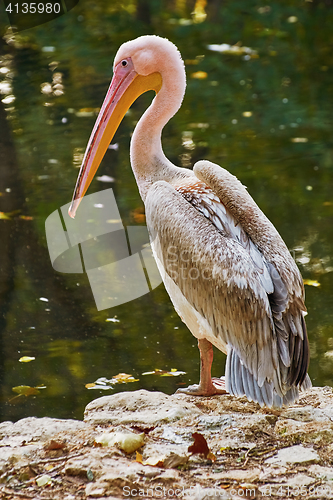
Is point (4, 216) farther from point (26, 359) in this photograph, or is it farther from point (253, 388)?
point (253, 388)

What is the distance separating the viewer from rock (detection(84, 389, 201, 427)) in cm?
311

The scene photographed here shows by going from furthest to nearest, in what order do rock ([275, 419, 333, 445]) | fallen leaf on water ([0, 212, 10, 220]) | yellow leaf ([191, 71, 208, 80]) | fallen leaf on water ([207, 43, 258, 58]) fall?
fallen leaf on water ([207, 43, 258, 58])
yellow leaf ([191, 71, 208, 80])
fallen leaf on water ([0, 212, 10, 220])
rock ([275, 419, 333, 445])

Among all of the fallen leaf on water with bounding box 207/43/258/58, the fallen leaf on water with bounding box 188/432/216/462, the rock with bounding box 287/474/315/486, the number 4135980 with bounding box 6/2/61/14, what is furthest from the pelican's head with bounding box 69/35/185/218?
the number 4135980 with bounding box 6/2/61/14

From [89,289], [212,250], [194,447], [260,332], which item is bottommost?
[89,289]

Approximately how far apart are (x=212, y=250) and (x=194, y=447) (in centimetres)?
91

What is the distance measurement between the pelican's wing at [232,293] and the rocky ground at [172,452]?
201 millimetres

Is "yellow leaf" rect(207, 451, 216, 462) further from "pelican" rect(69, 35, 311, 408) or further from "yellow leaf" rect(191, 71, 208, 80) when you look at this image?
"yellow leaf" rect(191, 71, 208, 80)

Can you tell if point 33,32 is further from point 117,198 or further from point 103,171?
point 117,198

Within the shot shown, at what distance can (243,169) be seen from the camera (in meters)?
6.94

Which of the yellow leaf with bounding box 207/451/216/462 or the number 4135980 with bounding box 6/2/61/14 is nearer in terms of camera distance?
the yellow leaf with bounding box 207/451/216/462

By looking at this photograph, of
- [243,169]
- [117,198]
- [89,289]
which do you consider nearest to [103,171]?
[117,198]

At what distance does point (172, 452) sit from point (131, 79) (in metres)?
2.15

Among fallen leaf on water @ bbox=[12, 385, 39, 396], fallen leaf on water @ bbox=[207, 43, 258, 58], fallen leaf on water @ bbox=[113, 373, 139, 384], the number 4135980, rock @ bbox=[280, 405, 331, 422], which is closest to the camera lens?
rock @ bbox=[280, 405, 331, 422]

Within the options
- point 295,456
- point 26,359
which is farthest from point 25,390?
point 295,456
